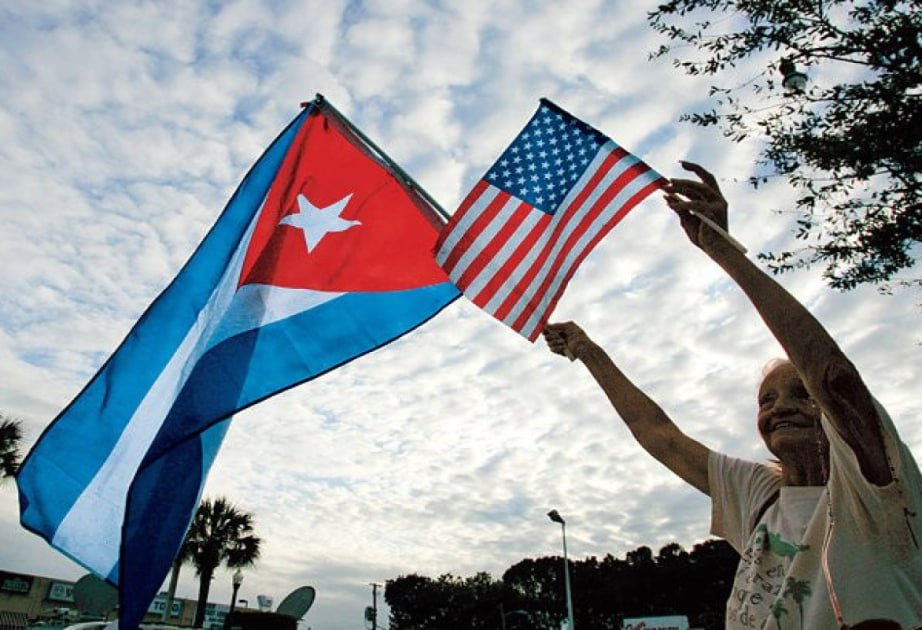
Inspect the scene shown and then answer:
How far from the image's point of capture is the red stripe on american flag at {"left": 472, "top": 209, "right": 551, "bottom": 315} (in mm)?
3617

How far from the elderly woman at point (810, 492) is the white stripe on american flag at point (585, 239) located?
133cm

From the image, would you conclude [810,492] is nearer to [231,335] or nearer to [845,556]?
[845,556]

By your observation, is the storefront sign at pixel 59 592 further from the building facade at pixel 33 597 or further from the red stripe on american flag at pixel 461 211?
the red stripe on american flag at pixel 461 211

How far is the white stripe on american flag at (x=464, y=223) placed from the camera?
3.69 m

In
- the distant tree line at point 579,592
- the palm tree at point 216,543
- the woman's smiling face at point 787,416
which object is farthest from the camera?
the distant tree line at point 579,592

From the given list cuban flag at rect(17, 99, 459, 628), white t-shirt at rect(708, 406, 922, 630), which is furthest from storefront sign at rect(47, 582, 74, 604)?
white t-shirt at rect(708, 406, 922, 630)

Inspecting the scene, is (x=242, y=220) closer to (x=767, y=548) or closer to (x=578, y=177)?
(x=578, y=177)

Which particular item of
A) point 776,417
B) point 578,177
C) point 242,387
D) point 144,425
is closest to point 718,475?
point 776,417

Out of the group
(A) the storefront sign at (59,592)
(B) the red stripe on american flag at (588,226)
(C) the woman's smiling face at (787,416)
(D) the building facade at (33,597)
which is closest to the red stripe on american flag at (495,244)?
(B) the red stripe on american flag at (588,226)

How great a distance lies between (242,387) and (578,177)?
2101 mm

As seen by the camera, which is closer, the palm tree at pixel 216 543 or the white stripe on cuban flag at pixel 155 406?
the white stripe on cuban flag at pixel 155 406

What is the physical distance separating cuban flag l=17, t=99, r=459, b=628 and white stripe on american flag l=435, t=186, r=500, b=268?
37cm

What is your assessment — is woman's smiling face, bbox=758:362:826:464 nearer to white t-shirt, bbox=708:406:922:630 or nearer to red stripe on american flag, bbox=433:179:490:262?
white t-shirt, bbox=708:406:922:630

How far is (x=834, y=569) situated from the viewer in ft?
4.72
